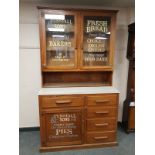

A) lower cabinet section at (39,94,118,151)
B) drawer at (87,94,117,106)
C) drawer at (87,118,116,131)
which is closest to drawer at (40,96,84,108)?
lower cabinet section at (39,94,118,151)

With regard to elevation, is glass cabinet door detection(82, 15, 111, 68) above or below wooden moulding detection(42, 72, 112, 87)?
above

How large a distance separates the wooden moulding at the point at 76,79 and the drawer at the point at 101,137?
729 mm

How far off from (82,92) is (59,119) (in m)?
0.47

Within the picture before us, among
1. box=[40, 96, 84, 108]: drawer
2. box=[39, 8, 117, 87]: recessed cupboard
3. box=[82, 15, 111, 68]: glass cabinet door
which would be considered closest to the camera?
box=[40, 96, 84, 108]: drawer

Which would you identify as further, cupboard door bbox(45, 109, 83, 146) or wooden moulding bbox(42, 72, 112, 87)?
wooden moulding bbox(42, 72, 112, 87)

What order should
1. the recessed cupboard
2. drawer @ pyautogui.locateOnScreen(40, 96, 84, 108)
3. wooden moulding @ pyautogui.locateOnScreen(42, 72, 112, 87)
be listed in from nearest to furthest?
drawer @ pyautogui.locateOnScreen(40, 96, 84, 108) → the recessed cupboard → wooden moulding @ pyautogui.locateOnScreen(42, 72, 112, 87)

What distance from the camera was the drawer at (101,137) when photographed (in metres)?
2.27

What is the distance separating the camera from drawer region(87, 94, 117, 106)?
2.19m

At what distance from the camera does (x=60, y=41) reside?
7.70ft

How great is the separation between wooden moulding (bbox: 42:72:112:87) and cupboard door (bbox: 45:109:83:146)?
490 mm

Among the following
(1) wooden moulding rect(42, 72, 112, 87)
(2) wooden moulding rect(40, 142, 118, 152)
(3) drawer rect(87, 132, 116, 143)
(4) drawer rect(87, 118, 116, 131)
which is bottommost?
(2) wooden moulding rect(40, 142, 118, 152)

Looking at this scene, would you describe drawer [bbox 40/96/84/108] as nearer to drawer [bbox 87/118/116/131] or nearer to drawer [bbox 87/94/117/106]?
drawer [bbox 87/94/117/106]
